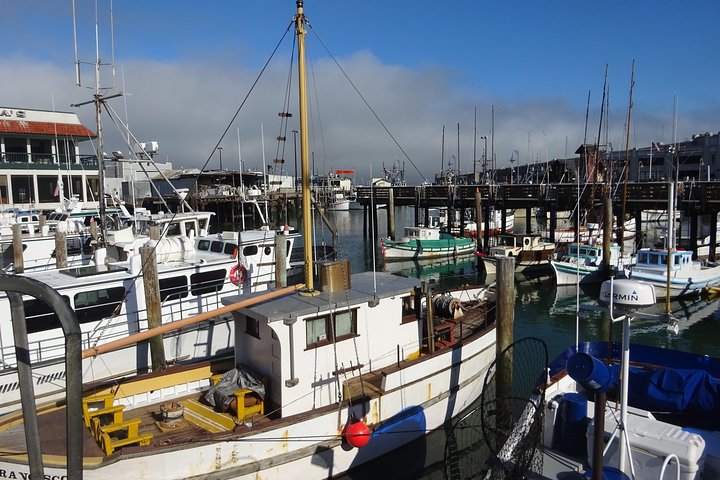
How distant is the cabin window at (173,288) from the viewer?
15422 millimetres

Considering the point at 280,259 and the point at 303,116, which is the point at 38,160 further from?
the point at 303,116

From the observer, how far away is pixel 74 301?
13.6 metres

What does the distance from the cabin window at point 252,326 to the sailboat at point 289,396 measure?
2 cm

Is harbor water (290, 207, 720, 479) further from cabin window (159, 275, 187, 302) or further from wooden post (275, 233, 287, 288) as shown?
cabin window (159, 275, 187, 302)

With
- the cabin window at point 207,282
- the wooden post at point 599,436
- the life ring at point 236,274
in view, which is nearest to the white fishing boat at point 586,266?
the life ring at point 236,274

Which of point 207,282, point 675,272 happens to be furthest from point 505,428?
point 675,272

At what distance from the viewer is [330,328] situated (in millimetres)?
10844

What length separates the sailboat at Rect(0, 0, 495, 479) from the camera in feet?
29.3

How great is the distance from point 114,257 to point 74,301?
18.2 ft

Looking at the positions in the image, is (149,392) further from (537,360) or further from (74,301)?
(537,360)

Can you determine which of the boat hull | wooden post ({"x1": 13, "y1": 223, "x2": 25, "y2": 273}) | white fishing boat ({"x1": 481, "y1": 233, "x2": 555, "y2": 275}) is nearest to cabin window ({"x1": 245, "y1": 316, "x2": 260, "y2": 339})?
the boat hull

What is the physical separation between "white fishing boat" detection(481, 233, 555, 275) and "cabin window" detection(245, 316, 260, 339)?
25.6 meters

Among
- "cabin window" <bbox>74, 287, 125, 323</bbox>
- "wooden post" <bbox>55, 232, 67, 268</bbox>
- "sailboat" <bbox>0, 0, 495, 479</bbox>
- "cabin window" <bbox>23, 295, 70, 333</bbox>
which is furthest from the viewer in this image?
"wooden post" <bbox>55, 232, 67, 268</bbox>

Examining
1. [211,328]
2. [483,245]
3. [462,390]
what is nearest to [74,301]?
[211,328]
